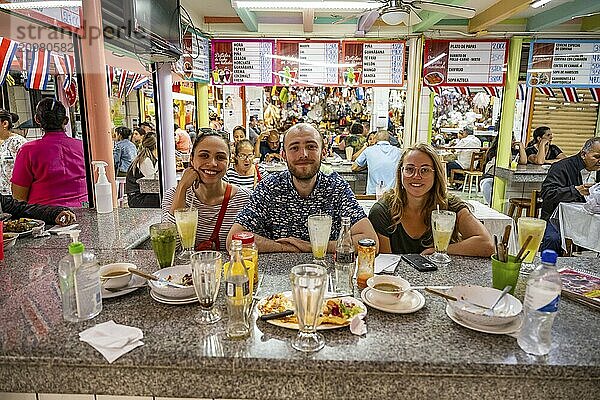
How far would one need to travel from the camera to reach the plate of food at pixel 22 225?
2.34m

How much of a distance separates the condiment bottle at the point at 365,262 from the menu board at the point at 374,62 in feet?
17.5

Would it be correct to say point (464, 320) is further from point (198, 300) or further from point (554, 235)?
point (554, 235)

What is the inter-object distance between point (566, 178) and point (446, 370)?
424cm

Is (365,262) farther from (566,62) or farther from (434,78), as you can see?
(566,62)

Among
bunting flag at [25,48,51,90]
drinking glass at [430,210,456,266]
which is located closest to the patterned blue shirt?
drinking glass at [430,210,456,266]

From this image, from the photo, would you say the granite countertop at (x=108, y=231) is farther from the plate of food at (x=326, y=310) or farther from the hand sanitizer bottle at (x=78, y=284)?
the plate of food at (x=326, y=310)

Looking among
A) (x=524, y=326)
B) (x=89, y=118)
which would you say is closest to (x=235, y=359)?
(x=524, y=326)

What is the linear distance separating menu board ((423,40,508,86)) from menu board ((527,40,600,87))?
485mm

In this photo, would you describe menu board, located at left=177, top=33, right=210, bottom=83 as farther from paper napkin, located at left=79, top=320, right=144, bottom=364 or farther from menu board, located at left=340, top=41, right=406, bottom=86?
paper napkin, located at left=79, top=320, right=144, bottom=364

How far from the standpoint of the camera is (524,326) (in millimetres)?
1230

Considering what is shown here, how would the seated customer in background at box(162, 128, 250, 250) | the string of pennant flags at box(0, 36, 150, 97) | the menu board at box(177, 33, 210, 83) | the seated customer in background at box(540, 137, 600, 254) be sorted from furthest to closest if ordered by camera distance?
the menu board at box(177, 33, 210, 83) < the seated customer in background at box(540, 137, 600, 254) < the string of pennant flags at box(0, 36, 150, 97) < the seated customer in background at box(162, 128, 250, 250)

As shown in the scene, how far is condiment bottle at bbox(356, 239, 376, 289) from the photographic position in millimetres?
1618

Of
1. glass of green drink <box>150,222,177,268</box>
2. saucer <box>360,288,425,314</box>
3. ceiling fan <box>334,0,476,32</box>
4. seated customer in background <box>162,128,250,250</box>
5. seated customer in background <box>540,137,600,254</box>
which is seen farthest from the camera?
seated customer in background <box>540,137,600,254</box>

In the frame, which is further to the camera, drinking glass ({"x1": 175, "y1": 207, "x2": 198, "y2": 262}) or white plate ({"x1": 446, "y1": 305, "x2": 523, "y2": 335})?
drinking glass ({"x1": 175, "y1": 207, "x2": 198, "y2": 262})
